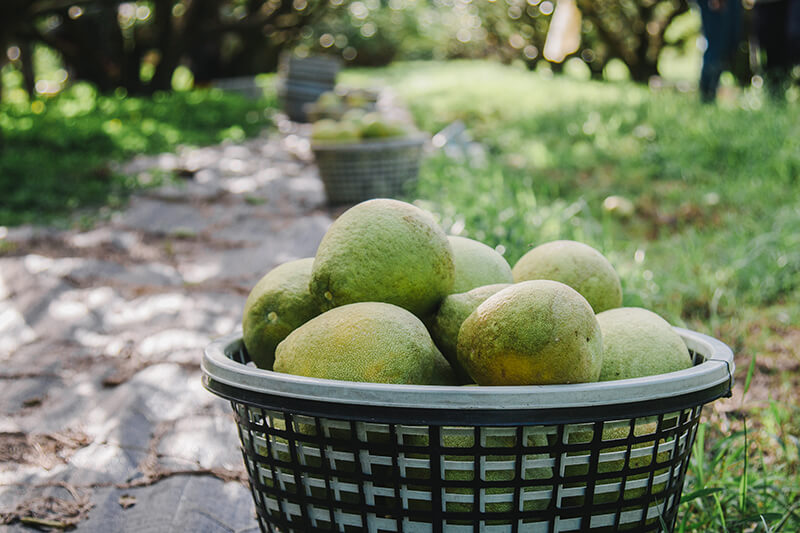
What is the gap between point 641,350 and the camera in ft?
4.26

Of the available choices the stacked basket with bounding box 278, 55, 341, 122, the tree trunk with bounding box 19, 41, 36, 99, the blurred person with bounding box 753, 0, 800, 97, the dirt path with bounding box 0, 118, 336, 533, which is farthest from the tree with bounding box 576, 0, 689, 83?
the tree trunk with bounding box 19, 41, 36, 99

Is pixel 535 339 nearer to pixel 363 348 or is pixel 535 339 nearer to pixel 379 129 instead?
pixel 363 348

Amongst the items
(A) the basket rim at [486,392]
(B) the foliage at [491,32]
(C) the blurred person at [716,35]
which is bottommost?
(B) the foliage at [491,32]

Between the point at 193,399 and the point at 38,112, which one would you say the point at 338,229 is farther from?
the point at 38,112

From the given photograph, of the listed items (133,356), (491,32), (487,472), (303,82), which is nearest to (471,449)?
(487,472)

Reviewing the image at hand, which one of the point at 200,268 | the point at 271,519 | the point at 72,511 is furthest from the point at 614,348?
the point at 200,268

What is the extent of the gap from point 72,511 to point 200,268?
93.3 inches

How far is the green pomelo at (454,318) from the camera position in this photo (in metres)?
1.34

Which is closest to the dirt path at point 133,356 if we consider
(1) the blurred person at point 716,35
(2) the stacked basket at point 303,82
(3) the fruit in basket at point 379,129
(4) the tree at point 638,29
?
(3) the fruit in basket at point 379,129

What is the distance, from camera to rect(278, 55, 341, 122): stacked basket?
10.6 meters

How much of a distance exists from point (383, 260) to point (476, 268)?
30 cm

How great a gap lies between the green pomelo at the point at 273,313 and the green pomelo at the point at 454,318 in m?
0.26

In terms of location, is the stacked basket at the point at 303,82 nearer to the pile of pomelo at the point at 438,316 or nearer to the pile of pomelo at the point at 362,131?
the pile of pomelo at the point at 362,131

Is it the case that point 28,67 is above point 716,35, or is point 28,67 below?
below
